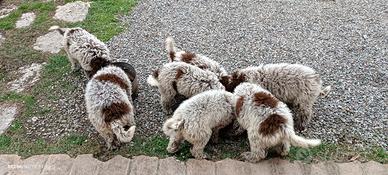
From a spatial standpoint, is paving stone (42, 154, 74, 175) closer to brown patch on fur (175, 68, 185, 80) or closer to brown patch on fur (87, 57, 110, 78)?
brown patch on fur (87, 57, 110, 78)

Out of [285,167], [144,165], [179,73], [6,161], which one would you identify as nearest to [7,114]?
[6,161]

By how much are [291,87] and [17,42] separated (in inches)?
227

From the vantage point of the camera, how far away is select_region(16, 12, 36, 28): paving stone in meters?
9.80

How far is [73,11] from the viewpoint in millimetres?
10266

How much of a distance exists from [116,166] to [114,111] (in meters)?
0.74

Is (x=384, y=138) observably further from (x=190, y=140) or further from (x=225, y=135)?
(x=190, y=140)

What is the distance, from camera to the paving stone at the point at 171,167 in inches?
231

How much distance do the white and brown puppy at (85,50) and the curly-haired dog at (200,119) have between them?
2.10 meters

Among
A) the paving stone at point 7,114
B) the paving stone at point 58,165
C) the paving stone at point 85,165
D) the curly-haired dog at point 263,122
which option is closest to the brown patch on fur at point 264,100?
the curly-haired dog at point 263,122

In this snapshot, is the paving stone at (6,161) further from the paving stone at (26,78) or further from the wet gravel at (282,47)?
the paving stone at (26,78)

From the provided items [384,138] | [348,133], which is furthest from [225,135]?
[384,138]

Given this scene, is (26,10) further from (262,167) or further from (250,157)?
(262,167)

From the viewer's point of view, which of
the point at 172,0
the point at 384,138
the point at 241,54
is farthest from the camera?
the point at 172,0

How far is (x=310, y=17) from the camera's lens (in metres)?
9.64
